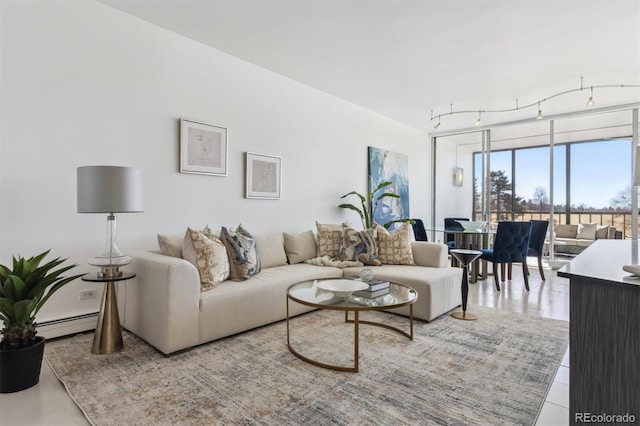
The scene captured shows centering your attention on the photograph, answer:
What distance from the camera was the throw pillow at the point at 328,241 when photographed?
4.10 metres

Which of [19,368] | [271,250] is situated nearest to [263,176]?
[271,250]

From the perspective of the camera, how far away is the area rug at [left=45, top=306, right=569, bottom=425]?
1.70 metres

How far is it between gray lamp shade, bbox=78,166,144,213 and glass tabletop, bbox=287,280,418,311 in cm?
139

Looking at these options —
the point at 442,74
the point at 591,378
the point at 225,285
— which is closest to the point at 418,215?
the point at 442,74

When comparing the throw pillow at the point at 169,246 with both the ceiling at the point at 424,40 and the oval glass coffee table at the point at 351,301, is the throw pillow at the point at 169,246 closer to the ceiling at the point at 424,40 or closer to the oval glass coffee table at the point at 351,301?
the oval glass coffee table at the point at 351,301

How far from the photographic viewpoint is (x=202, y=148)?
356cm

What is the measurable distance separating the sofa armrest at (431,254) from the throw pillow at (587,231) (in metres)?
4.54

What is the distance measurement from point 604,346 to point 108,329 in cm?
289

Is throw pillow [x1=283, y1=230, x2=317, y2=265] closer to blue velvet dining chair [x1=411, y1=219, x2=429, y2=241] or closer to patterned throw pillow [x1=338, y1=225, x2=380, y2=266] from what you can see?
patterned throw pillow [x1=338, y1=225, x2=380, y2=266]

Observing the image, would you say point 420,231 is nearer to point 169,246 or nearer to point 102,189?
point 169,246

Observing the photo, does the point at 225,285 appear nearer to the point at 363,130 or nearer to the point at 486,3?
the point at 486,3

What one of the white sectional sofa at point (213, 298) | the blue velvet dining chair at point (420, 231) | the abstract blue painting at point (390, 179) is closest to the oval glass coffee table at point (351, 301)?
the white sectional sofa at point (213, 298)

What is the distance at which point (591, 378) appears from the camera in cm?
138

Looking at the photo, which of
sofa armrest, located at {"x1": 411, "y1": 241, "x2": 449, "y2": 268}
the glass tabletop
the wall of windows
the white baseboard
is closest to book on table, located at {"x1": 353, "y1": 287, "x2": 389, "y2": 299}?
the glass tabletop
